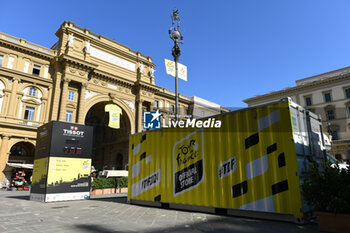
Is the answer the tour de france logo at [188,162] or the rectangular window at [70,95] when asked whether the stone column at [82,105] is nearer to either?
the rectangular window at [70,95]

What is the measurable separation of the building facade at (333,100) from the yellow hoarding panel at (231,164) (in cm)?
4033

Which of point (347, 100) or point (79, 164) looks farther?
point (347, 100)

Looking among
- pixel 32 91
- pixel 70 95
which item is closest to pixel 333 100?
pixel 70 95

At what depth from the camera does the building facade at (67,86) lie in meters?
26.9

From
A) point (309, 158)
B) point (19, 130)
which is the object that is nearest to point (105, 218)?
point (309, 158)

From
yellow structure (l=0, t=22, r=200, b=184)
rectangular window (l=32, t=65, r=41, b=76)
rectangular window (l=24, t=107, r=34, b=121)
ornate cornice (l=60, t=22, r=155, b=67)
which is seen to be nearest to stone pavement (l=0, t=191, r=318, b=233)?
yellow structure (l=0, t=22, r=200, b=184)

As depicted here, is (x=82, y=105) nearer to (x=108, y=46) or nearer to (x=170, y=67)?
(x=108, y=46)

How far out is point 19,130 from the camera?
2692cm

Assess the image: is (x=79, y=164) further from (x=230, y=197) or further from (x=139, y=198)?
(x=230, y=197)

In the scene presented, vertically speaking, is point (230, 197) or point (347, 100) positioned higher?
point (347, 100)

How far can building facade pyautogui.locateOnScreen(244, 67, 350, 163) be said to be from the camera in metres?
41.6

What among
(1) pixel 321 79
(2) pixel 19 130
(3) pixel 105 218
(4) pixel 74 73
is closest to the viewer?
(3) pixel 105 218

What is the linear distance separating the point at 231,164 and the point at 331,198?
2755 millimetres

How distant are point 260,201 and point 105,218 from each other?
4.79 meters
